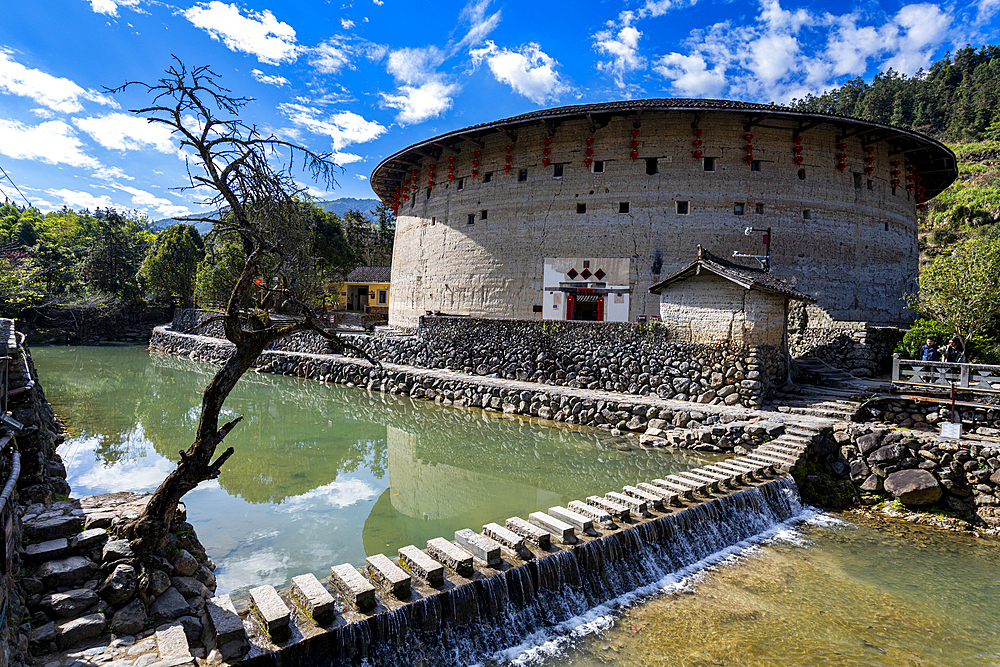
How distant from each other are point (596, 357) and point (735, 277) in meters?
4.55

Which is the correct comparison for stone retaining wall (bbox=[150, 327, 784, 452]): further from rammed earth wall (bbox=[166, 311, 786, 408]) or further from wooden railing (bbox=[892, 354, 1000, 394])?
wooden railing (bbox=[892, 354, 1000, 394])

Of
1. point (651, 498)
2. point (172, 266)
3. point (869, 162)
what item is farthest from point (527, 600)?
point (172, 266)

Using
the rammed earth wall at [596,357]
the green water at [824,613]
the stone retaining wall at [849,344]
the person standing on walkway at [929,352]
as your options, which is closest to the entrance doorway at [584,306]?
the rammed earth wall at [596,357]

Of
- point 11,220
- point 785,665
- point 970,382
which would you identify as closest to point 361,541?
point 785,665

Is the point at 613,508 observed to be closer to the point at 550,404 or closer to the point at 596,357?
the point at 550,404

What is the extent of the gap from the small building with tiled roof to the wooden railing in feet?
8.87

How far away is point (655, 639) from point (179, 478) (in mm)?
4864

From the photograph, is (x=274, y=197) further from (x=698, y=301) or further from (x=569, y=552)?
(x=698, y=301)

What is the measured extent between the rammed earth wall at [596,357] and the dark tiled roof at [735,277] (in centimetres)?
144

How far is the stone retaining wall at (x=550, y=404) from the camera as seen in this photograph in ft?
37.0

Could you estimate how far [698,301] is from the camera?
13742 mm

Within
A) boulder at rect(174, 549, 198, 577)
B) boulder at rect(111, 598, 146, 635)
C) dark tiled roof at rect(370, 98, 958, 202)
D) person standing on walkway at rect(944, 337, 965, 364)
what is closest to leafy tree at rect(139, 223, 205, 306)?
dark tiled roof at rect(370, 98, 958, 202)

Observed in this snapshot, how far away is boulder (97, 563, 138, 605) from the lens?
3.96 metres

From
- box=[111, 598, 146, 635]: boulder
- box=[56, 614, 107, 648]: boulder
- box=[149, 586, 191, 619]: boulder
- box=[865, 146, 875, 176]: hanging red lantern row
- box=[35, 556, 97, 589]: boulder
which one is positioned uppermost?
box=[865, 146, 875, 176]: hanging red lantern row
